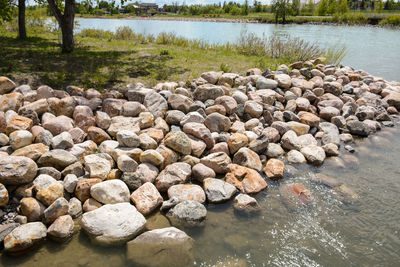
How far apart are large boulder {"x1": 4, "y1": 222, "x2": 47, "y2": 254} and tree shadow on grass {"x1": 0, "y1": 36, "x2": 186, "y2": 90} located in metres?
4.47

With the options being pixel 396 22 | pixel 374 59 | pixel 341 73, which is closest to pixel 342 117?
pixel 341 73

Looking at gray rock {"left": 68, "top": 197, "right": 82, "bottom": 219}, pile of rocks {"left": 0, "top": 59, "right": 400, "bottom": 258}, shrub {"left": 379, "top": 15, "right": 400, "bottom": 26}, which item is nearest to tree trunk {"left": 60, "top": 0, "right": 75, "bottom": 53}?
pile of rocks {"left": 0, "top": 59, "right": 400, "bottom": 258}

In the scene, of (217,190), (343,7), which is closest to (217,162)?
(217,190)

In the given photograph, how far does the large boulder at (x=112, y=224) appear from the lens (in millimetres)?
3660

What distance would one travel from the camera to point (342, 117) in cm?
789

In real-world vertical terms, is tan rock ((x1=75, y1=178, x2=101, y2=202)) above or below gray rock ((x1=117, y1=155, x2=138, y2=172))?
below

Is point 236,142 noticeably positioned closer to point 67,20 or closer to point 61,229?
point 61,229

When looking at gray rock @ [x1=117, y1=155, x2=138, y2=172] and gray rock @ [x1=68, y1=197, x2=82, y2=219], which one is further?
gray rock @ [x1=117, y1=155, x2=138, y2=172]

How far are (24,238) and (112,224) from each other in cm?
106

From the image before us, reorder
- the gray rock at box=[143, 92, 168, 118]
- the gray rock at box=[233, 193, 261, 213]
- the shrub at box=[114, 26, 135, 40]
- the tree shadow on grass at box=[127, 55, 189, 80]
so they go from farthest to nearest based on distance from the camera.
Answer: the shrub at box=[114, 26, 135, 40]
the tree shadow on grass at box=[127, 55, 189, 80]
the gray rock at box=[143, 92, 168, 118]
the gray rock at box=[233, 193, 261, 213]

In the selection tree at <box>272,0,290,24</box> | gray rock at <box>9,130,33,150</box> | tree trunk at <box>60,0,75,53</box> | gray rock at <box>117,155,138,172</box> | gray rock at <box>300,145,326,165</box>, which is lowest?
gray rock at <box>300,145,326,165</box>

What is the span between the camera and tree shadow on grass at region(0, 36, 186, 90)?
747 cm

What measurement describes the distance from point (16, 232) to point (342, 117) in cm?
794

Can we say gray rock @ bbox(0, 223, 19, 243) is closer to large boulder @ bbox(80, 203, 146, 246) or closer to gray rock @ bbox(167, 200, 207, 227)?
large boulder @ bbox(80, 203, 146, 246)
